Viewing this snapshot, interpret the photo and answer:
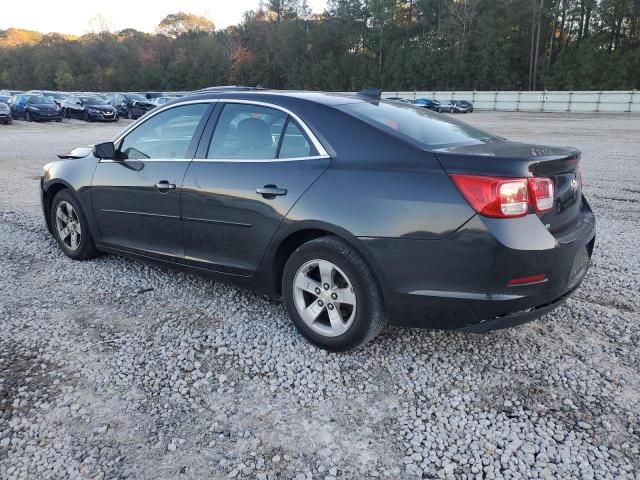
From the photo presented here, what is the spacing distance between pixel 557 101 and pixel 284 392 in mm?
48575

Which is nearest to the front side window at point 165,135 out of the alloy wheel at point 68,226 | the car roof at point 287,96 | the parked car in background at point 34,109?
the car roof at point 287,96

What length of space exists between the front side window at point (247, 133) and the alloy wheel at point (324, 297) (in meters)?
0.83

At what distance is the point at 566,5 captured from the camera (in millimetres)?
63312

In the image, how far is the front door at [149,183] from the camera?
3.88 metres

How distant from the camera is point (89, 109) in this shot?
29578 millimetres

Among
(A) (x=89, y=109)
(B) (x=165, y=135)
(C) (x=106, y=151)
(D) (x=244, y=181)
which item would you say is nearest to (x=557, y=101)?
(A) (x=89, y=109)

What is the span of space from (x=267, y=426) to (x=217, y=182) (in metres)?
1.74

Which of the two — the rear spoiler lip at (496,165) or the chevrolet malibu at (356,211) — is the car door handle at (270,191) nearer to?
the chevrolet malibu at (356,211)

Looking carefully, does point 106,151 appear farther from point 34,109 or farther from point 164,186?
point 34,109

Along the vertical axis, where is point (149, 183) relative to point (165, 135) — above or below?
below

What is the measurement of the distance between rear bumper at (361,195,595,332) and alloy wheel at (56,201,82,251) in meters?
3.28

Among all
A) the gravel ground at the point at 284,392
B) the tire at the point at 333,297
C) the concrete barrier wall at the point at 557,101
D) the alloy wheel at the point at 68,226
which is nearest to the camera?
the gravel ground at the point at 284,392

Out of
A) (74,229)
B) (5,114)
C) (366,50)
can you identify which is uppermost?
(366,50)

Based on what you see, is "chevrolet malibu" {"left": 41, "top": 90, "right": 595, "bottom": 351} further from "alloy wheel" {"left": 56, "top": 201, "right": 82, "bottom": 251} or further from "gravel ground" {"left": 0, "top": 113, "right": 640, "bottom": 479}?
"alloy wheel" {"left": 56, "top": 201, "right": 82, "bottom": 251}
